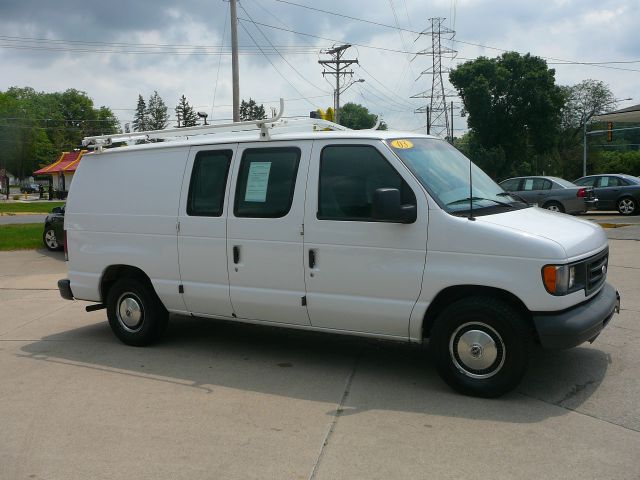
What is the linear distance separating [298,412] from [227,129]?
315cm

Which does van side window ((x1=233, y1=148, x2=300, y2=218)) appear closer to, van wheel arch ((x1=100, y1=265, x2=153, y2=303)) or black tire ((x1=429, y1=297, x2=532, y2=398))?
van wheel arch ((x1=100, y1=265, x2=153, y2=303))

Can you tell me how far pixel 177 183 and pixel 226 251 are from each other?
0.94m

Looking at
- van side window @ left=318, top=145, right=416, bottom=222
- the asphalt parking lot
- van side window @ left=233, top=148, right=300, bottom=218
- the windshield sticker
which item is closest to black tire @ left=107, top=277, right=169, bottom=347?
the asphalt parking lot

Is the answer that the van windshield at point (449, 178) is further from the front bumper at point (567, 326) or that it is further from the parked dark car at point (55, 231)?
the parked dark car at point (55, 231)

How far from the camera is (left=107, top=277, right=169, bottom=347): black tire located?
659 centimetres

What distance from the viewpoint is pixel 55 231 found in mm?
14492

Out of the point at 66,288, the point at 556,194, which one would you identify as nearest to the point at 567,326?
the point at 66,288

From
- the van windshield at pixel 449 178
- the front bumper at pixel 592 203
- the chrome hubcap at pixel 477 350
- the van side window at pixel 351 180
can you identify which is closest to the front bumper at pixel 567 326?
the chrome hubcap at pixel 477 350

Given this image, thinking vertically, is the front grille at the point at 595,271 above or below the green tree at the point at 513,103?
below

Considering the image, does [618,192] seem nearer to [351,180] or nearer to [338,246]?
[351,180]

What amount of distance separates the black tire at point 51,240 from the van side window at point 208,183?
9.75m

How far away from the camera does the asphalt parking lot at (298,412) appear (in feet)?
12.7

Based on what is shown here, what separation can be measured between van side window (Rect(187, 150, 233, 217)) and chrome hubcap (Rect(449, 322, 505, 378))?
8.20 feet

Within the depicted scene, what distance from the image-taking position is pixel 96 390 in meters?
5.34
